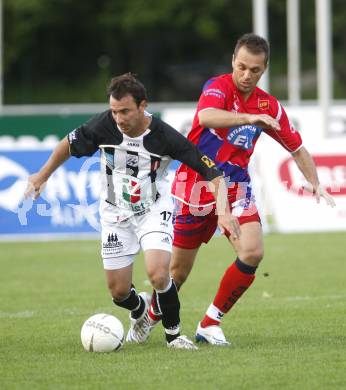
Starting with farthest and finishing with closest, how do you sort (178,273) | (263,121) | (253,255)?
(178,273) < (253,255) < (263,121)

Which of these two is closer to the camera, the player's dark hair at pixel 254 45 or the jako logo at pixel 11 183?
the player's dark hair at pixel 254 45

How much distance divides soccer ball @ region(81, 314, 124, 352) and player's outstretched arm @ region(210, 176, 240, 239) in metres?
1.11

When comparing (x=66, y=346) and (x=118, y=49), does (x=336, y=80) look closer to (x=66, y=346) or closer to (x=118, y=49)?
(x=118, y=49)

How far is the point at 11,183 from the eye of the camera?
17047mm

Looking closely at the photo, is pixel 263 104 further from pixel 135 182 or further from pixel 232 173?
pixel 135 182

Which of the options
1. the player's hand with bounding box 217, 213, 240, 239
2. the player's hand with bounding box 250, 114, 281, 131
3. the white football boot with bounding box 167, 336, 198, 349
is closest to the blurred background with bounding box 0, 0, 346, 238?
the white football boot with bounding box 167, 336, 198, 349

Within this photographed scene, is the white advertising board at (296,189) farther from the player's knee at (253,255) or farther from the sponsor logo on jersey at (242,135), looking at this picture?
the player's knee at (253,255)

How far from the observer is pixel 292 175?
57.5 feet

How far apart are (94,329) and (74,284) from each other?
470cm

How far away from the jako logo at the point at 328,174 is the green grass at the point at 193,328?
1.68 meters

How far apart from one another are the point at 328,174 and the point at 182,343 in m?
9.63

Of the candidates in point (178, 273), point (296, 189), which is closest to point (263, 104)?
point (178, 273)

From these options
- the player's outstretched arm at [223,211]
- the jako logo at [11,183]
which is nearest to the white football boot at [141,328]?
the player's outstretched arm at [223,211]

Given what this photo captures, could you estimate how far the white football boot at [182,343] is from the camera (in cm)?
802
